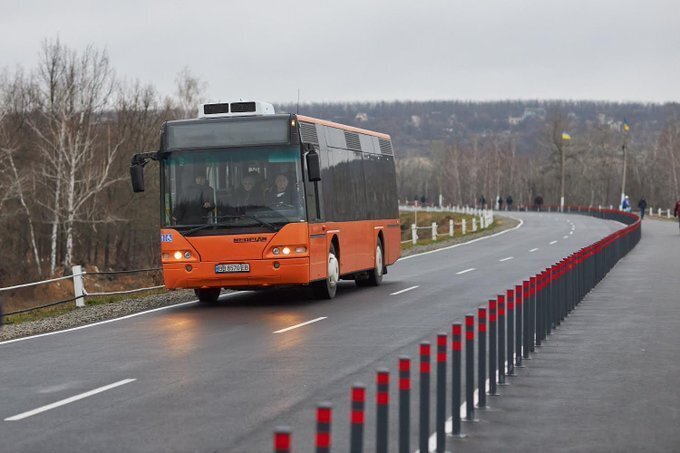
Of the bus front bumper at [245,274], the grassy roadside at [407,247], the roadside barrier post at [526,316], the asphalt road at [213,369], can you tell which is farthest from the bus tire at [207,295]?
the roadside barrier post at [526,316]

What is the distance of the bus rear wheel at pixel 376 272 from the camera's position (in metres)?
24.6

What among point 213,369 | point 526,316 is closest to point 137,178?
point 213,369

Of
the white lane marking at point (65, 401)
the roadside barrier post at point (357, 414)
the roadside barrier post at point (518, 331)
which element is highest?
the roadside barrier post at point (357, 414)

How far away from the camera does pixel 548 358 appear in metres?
12.9

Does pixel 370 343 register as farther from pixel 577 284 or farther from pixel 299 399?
pixel 577 284

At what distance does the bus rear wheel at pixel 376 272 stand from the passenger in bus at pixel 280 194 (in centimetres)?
562

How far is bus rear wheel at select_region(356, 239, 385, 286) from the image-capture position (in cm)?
2459

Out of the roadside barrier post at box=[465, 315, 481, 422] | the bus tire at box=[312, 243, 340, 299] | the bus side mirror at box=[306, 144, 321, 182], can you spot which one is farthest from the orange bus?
the roadside barrier post at box=[465, 315, 481, 422]

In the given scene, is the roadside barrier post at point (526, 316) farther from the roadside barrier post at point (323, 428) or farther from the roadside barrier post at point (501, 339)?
Result: the roadside barrier post at point (323, 428)

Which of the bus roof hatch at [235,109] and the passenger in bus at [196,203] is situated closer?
the passenger in bus at [196,203]

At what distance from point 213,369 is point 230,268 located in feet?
22.9

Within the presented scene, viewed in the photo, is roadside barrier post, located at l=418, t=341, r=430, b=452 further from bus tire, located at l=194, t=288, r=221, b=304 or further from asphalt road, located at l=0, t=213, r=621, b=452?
bus tire, located at l=194, t=288, r=221, b=304

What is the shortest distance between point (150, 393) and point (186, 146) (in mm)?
9480

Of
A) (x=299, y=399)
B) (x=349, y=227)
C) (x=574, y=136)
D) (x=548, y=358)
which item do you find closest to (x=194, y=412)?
(x=299, y=399)
